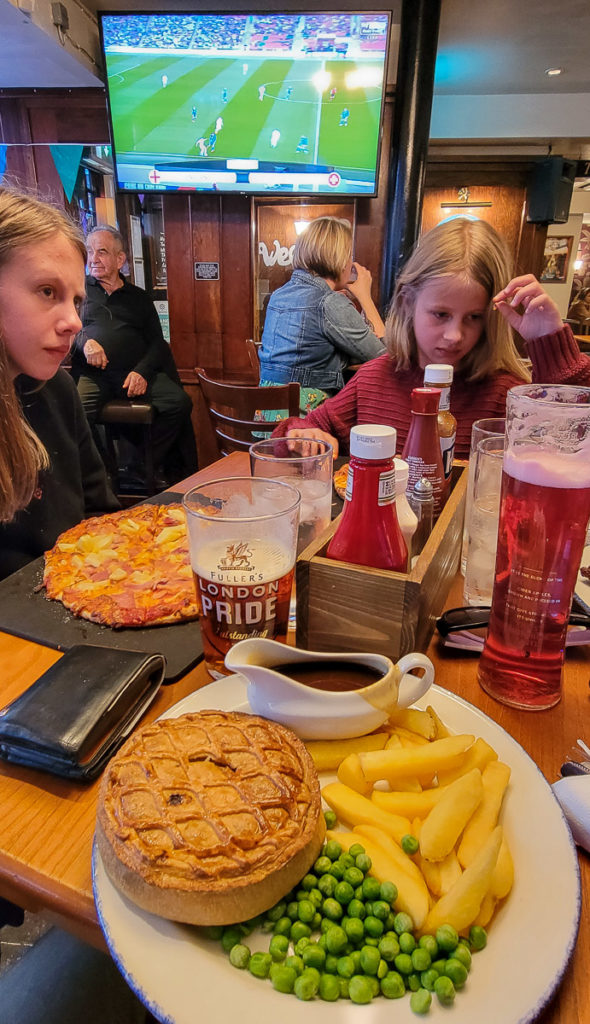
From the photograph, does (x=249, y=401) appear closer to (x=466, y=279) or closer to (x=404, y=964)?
(x=466, y=279)

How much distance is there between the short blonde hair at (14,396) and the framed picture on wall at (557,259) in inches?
394

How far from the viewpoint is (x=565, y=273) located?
9906 millimetres

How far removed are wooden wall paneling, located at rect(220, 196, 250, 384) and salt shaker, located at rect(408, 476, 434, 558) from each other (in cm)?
408

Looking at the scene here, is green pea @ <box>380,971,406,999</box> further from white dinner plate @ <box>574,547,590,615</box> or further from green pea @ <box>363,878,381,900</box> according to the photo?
white dinner plate @ <box>574,547,590,615</box>

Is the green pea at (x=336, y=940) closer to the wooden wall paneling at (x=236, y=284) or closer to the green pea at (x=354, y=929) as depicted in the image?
the green pea at (x=354, y=929)

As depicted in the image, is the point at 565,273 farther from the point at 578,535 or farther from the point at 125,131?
the point at 578,535

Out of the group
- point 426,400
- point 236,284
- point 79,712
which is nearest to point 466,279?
point 426,400

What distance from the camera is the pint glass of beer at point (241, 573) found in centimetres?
80

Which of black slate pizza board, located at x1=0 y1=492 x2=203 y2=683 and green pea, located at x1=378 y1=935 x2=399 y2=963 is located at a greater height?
green pea, located at x1=378 y1=935 x2=399 y2=963

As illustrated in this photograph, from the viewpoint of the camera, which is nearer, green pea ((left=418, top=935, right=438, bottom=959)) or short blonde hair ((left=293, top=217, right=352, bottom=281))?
green pea ((left=418, top=935, right=438, bottom=959))

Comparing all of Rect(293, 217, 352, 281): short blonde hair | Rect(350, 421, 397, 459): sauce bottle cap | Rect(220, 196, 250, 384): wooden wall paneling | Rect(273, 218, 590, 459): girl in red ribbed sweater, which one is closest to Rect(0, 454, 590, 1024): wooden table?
Rect(350, 421, 397, 459): sauce bottle cap

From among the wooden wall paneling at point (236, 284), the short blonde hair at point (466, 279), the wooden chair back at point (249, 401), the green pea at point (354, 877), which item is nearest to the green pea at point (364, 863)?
the green pea at point (354, 877)

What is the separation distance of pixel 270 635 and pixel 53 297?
1.27 meters

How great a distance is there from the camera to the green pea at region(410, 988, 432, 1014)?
1.47 feet
